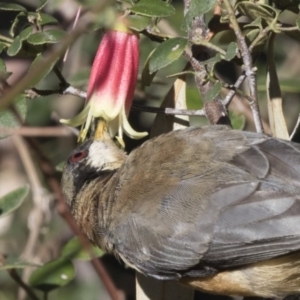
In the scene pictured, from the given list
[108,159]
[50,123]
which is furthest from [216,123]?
[50,123]

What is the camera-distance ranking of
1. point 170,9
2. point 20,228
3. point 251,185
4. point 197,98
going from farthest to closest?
1. point 20,228
2. point 197,98
3. point 251,185
4. point 170,9

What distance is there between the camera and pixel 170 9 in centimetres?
278

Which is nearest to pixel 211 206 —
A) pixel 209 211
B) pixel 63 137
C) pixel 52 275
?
pixel 209 211

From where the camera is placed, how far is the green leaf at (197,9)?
2766 mm

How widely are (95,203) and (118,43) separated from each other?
698 mm

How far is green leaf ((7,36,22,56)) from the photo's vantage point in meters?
2.83

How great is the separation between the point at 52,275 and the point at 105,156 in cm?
55

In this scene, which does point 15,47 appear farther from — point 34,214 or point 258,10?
point 34,214

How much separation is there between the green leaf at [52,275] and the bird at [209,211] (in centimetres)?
20

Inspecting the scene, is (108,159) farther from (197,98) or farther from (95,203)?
(197,98)

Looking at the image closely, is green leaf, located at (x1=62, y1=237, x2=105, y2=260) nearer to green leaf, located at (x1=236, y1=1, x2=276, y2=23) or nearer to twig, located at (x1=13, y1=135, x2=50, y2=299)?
twig, located at (x1=13, y1=135, x2=50, y2=299)

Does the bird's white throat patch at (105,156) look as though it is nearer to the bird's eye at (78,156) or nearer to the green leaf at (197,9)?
the bird's eye at (78,156)

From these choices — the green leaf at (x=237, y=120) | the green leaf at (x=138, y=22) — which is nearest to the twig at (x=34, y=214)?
the green leaf at (x=237, y=120)

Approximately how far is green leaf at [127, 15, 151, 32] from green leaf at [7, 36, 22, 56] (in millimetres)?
390
